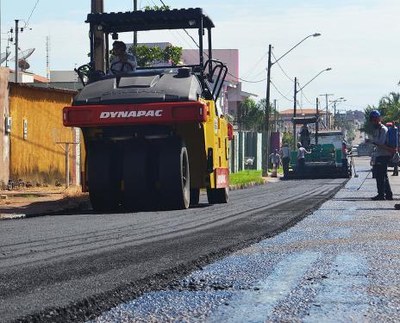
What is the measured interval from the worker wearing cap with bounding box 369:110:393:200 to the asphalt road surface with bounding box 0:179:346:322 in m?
4.18

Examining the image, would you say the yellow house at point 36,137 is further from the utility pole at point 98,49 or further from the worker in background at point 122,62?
the worker in background at point 122,62

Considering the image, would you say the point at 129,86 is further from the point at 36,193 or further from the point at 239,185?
the point at 239,185

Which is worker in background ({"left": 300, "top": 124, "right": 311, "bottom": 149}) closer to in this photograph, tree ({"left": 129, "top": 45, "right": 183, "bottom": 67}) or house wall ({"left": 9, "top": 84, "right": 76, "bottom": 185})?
tree ({"left": 129, "top": 45, "right": 183, "bottom": 67})

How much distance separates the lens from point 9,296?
5.39 metres

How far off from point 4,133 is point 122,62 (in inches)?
288

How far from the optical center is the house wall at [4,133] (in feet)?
71.4

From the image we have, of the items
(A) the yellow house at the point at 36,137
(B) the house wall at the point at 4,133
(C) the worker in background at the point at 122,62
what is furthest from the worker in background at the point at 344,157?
(C) the worker in background at the point at 122,62

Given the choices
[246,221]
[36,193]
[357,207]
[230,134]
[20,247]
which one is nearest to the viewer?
[20,247]

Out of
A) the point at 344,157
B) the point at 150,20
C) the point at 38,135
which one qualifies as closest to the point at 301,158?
the point at 344,157

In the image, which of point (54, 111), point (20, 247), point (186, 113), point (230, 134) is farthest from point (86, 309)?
point (54, 111)

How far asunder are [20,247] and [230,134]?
941cm

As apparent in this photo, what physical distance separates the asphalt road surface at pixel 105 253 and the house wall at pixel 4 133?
8568mm

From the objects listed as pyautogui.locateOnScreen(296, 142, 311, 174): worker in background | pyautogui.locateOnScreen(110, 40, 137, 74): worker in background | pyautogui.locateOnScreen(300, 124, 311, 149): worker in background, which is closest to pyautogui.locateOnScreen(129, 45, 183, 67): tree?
pyautogui.locateOnScreen(300, 124, 311, 149): worker in background

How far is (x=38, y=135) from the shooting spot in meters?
23.9
